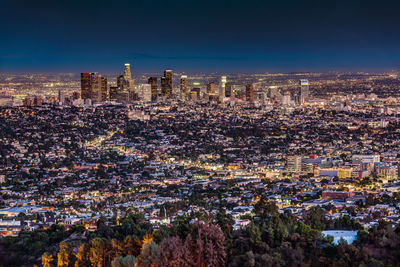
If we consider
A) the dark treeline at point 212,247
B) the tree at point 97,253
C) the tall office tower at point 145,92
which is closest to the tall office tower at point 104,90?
the tall office tower at point 145,92

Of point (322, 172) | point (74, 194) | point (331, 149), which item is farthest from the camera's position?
point (331, 149)

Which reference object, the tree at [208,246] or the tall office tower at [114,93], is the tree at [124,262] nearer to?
the tree at [208,246]

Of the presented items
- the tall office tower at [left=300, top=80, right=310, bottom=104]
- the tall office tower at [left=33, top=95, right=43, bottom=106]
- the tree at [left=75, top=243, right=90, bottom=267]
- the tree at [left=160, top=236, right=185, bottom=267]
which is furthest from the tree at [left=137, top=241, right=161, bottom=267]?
the tall office tower at [left=300, top=80, right=310, bottom=104]

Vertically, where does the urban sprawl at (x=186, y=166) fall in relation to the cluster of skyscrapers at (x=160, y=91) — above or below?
below

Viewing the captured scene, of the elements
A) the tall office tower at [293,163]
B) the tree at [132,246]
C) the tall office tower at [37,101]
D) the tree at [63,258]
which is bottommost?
the tall office tower at [293,163]

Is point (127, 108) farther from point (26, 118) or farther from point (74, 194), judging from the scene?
point (74, 194)

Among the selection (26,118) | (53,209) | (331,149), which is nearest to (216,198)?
(53,209)

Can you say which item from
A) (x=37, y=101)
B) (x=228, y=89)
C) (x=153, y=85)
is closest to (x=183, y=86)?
(x=153, y=85)

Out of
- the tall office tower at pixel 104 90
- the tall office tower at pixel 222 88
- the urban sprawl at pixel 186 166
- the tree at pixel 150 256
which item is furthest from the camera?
the tall office tower at pixel 222 88

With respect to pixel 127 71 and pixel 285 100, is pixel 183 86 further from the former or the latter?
pixel 285 100
